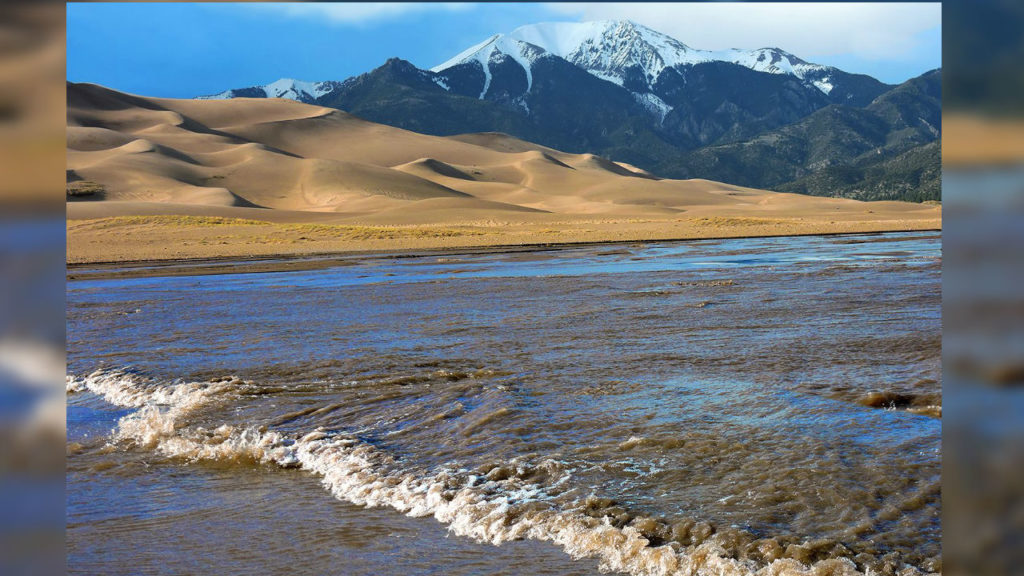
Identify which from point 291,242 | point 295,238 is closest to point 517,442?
point 291,242

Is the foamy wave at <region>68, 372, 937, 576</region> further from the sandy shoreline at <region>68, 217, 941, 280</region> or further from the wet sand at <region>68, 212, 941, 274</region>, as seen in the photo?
the wet sand at <region>68, 212, 941, 274</region>

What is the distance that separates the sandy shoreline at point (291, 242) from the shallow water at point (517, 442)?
21.8 meters

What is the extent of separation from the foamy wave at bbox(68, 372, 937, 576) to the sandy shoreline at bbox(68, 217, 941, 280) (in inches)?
989

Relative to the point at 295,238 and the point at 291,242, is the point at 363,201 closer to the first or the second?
the point at 295,238

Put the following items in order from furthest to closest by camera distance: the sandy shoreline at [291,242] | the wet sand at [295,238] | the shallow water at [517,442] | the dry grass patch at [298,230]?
1. the dry grass patch at [298,230]
2. the wet sand at [295,238]
3. the sandy shoreline at [291,242]
4. the shallow water at [517,442]

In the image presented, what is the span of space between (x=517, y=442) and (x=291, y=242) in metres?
45.5

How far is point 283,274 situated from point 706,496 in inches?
1067

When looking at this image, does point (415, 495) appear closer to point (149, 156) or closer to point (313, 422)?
point (313, 422)

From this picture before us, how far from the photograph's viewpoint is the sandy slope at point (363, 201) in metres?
55.7

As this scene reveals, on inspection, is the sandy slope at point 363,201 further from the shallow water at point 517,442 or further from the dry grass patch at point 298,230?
the shallow water at point 517,442

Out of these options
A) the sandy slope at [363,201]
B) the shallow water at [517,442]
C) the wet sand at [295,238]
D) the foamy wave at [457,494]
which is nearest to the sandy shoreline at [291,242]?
the wet sand at [295,238]

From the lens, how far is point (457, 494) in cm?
613
